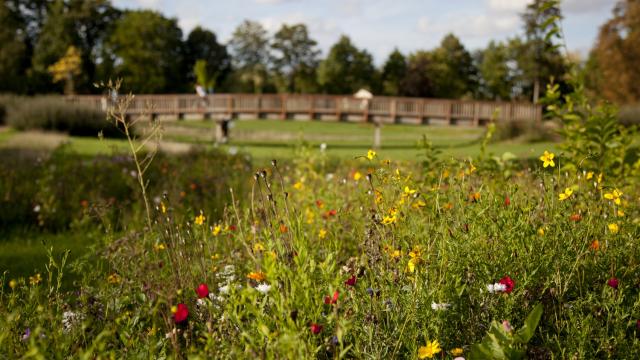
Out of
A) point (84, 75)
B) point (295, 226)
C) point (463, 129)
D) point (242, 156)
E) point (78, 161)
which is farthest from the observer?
point (84, 75)

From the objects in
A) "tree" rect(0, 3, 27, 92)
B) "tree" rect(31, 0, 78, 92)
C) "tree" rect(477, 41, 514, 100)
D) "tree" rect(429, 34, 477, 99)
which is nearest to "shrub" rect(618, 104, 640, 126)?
"tree" rect(477, 41, 514, 100)

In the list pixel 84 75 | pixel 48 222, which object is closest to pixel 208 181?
pixel 48 222

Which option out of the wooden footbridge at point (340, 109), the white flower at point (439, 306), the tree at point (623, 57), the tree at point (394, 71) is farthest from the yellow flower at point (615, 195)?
the tree at point (394, 71)

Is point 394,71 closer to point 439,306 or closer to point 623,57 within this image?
point 623,57

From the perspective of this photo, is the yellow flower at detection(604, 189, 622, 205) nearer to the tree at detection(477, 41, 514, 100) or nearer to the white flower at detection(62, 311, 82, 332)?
the white flower at detection(62, 311, 82, 332)

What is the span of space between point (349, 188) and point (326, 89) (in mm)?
44848

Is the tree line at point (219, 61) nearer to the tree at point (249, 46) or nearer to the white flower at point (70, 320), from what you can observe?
the tree at point (249, 46)

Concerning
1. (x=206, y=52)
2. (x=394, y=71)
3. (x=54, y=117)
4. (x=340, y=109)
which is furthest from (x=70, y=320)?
(x=206, y=52)

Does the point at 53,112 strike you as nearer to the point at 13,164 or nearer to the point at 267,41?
the point at 13,164

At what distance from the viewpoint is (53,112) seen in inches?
789

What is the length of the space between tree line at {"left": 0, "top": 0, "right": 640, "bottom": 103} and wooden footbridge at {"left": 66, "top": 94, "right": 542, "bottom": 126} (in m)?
10.3

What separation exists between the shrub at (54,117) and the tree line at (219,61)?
19.5 meters

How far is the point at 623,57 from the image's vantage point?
29.0 meters

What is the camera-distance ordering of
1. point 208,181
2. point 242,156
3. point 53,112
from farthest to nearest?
point 53,112, point 242,156, point 208,181
